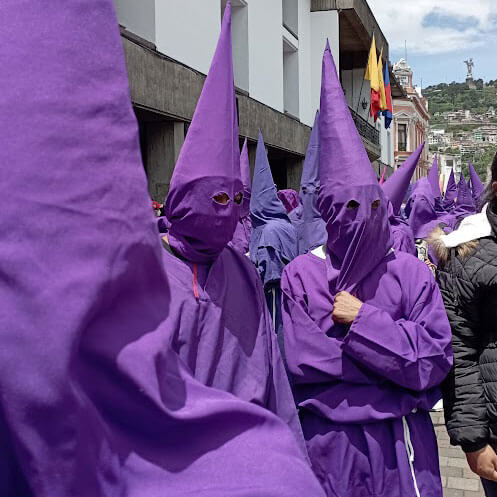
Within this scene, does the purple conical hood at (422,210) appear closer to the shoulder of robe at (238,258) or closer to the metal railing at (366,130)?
the shoulder of robe at (238,258)

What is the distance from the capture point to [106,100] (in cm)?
97

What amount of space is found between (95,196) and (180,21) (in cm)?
996

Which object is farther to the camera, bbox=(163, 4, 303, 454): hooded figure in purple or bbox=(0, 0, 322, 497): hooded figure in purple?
bbox=(163, 4, 303, 454): hooded figure in purple

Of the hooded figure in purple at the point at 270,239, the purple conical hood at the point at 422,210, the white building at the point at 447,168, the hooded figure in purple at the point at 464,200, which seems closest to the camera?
the hooded figure in purple at the point at 270,239

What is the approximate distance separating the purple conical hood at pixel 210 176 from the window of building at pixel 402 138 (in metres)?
58.1

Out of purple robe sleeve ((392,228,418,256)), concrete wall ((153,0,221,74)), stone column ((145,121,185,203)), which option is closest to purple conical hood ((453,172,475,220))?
purple robe sleeve ((392,228,418,256))

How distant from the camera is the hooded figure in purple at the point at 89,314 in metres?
0.84

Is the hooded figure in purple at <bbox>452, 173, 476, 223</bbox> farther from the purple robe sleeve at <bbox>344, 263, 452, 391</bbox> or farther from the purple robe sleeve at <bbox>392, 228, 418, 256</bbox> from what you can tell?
the purple robe sleeve at <bbox>344, 263, 452, 391</bbox>

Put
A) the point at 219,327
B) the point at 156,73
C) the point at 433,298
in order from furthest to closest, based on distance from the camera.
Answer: the point at 156,73 < the point at 433,298 < the point at 219,327

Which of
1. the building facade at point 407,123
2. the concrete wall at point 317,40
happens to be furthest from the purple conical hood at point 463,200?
the building facade at point 407,123

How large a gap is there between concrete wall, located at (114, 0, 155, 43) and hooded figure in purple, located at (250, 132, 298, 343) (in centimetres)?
296

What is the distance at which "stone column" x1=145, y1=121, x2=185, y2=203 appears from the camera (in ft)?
33.8

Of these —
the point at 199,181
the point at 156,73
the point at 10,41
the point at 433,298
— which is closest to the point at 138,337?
the point at 10,41

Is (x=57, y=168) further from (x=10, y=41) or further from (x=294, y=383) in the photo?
(x=294, y=383)
